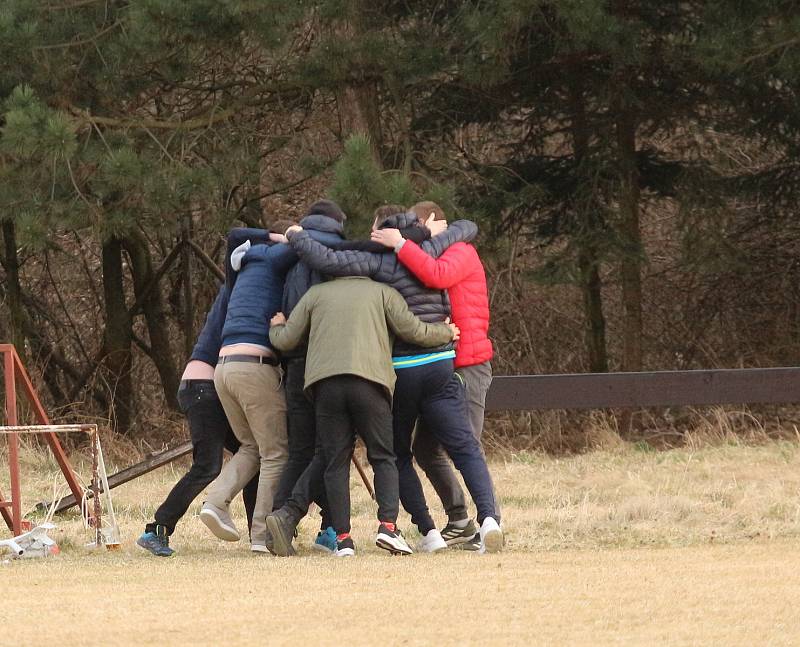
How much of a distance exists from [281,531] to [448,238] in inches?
69.3

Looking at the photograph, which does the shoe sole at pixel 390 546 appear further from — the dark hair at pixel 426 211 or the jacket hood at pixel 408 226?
the dark hair at pixel 426 211

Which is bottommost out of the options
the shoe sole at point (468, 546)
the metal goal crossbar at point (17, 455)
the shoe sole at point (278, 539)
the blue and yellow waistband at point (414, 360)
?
the shoe sole at point (468, 546)

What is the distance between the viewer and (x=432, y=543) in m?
7.68

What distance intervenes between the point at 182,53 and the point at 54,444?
A: 18.8 ft

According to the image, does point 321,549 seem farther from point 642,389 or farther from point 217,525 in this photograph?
point 642,389

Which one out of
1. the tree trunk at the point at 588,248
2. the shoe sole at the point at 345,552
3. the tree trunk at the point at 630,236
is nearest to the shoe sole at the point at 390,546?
the shoe sole at the point at 345,552

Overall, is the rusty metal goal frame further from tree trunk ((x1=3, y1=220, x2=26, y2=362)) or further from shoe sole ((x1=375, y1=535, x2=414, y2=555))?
tree trunk ((x1=3, y1=220, x2=26, y2=362))

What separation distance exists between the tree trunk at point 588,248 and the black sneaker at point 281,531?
771 cm

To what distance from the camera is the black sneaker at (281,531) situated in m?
7.48

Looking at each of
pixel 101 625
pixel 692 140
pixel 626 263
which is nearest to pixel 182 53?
pixel 626 263

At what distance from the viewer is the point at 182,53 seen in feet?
43.3

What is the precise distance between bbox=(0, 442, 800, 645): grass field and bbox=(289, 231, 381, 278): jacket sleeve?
1468 mm

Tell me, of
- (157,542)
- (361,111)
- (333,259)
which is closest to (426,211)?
(333,259)

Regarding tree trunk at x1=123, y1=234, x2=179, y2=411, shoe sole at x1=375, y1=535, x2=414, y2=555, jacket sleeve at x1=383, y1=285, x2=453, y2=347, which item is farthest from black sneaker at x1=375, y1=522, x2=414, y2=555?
tree trunk at x1=123, y1=234, x2=179, y2=411
